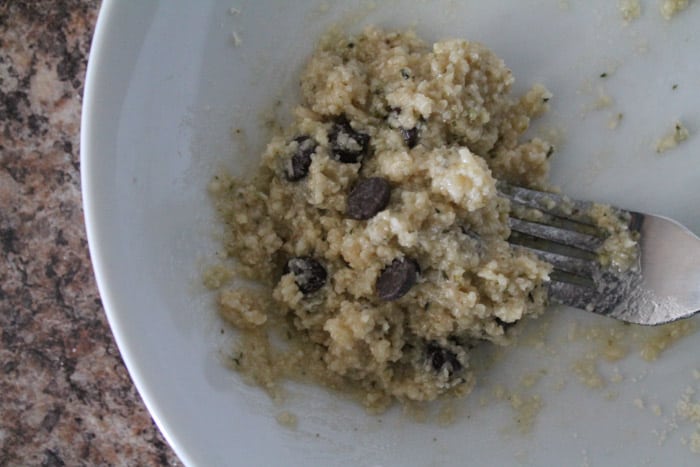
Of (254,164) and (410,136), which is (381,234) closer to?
(410,136)

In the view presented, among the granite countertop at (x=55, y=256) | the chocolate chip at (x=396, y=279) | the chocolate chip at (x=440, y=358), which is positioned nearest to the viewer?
the chocolate chip at (x=396, y=279)

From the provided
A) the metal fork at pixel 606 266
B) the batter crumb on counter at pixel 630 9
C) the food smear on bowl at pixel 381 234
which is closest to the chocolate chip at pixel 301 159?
the food smear on bowl at pixel 381 234

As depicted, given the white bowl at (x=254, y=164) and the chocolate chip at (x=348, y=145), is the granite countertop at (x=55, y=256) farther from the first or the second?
the chocolate chip at (x=348, y=145)

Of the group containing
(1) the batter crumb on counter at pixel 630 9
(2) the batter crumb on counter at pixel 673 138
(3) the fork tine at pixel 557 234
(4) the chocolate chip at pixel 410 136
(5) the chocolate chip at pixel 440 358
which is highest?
(1) the batter crumb on counter at pixel 630 9

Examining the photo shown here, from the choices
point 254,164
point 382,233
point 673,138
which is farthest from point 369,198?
point 673,138

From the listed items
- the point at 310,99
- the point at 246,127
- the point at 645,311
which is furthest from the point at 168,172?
the point at 645,311

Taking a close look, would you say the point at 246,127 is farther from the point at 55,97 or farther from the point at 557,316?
the point at 557,316

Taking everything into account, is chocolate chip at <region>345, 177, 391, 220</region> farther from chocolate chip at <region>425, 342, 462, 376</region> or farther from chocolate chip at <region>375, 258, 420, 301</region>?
chocolate chip at <region>425, 342, 462, 376</region>
